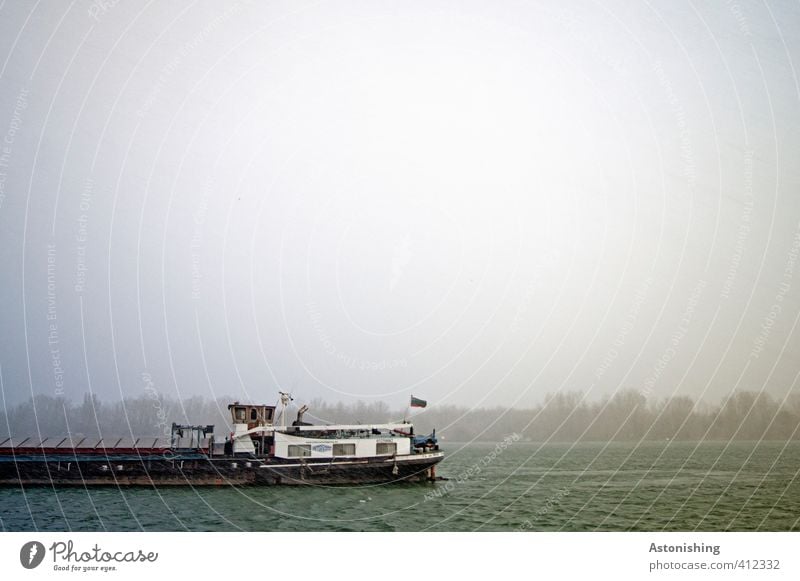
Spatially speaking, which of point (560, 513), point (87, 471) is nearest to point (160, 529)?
point (87, 471)

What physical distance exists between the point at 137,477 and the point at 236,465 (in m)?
3.29

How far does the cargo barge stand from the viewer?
954 inches

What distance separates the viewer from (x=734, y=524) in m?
18.2

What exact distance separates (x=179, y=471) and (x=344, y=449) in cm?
549

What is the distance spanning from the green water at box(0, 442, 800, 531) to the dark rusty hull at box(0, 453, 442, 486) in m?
0.60

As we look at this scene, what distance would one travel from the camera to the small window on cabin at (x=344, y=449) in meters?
25.1

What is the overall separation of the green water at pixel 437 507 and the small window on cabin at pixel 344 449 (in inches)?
53.2
